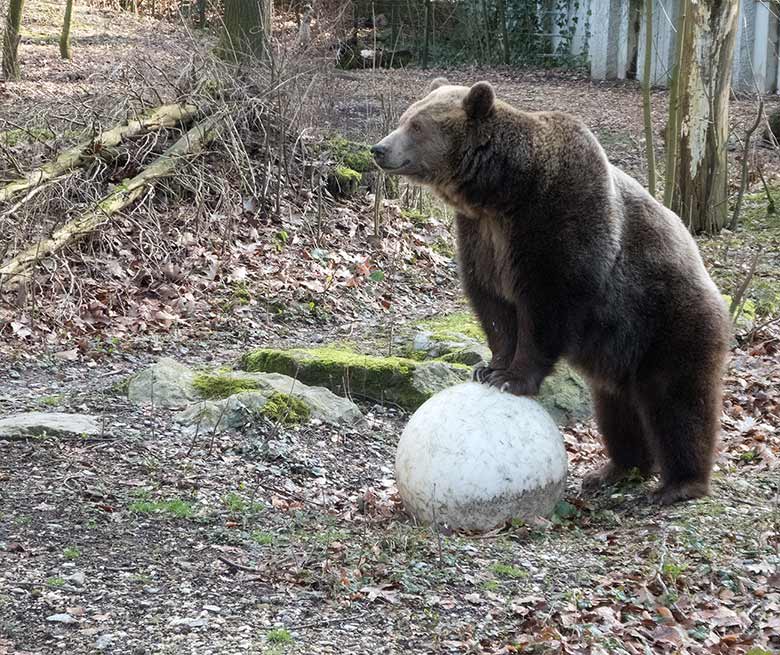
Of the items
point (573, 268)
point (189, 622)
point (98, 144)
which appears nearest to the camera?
point (189, 622)

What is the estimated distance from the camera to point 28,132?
1163 cm

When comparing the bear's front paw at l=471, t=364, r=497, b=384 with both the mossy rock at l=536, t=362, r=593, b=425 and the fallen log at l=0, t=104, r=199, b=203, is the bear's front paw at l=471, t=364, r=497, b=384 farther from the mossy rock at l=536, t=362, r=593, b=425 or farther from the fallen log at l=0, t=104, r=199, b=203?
the fallen log at l=0, t=104, r=199, b=203

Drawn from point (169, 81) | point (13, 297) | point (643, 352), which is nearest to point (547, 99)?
point (169, 81)

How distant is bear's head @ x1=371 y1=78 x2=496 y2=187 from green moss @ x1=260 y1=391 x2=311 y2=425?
1788 millimetres

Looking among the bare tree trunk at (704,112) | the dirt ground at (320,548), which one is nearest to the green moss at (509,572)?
the dirt ground at (320,548)

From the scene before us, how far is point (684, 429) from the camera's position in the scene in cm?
636

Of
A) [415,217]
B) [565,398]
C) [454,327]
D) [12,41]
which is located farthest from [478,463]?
[12,41]

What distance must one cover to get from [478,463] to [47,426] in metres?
2.74

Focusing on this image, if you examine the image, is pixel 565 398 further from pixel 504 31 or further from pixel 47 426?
pixel 504 31

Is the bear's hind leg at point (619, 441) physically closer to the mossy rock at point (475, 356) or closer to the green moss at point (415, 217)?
the mossy rock at point (475, 356)

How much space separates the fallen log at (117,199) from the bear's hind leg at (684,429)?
19.5ft

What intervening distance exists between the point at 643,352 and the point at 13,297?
5.79 meters

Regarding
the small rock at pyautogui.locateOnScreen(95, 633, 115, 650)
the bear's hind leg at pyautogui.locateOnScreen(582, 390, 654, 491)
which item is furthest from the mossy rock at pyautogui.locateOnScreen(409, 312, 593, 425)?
the small rock at pyautogui.locateOnScreen(95, 633, 115, 650)

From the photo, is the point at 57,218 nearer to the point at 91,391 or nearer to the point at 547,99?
the point at 91,391
